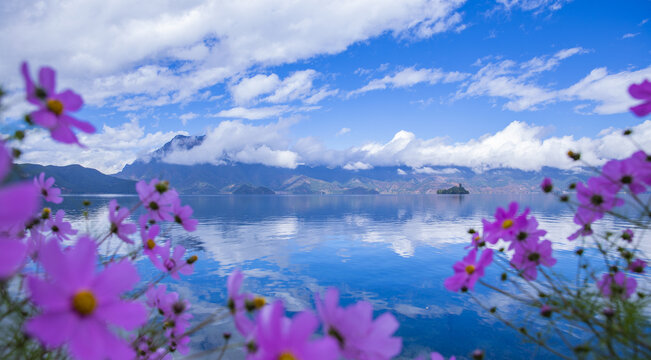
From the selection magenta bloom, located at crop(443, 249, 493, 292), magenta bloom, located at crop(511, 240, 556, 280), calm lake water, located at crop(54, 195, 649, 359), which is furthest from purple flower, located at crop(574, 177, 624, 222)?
calm lake water, located at crop(54, 195, 649, 359)

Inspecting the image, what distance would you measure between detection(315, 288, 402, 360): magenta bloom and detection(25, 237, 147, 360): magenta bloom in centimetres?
46

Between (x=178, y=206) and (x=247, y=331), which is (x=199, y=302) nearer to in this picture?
(x=178, y=206)

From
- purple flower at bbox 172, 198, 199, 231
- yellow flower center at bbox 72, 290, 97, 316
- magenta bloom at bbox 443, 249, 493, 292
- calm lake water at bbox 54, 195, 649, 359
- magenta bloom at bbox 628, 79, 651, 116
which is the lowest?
calm lake water at bbox 54, 195, 649, 359

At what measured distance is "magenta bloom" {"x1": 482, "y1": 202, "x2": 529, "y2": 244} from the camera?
5.16ft

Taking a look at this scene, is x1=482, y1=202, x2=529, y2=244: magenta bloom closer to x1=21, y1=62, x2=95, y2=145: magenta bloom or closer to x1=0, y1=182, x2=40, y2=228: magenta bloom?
x1=0, y1=182, x2=40, y2=228: magenta bloom

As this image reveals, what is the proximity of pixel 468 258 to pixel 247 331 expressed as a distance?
122 cm

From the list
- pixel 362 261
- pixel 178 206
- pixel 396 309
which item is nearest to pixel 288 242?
pixel 362 261

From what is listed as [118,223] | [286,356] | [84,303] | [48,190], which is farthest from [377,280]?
[84,303]

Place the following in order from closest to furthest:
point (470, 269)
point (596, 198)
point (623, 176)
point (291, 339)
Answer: point (291, 339) < point (623, 176) < point (596, 198) < point (470, 269)

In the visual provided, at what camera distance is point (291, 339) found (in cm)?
64

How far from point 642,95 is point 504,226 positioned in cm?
80

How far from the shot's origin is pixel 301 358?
638 millimetres

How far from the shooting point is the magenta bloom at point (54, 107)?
91 centimetres

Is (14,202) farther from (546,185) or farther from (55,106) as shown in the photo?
(546,185)
